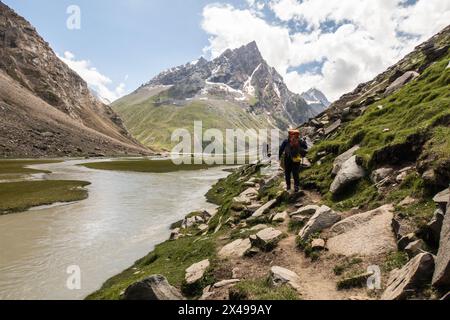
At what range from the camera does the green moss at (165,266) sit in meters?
15.8

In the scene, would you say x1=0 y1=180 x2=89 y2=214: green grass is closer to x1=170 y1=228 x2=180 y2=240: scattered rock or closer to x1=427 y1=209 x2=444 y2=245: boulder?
x1=170 y1=228 x2=180 y2=240: scattered rock

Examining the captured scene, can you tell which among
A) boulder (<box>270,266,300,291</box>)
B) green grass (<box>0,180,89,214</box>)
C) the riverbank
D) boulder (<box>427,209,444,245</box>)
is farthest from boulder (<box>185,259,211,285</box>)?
green grass (<box>0,180,89,214</box>)

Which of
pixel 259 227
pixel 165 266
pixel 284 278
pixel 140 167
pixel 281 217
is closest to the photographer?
pixel 284 278

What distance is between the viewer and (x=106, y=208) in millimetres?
42438

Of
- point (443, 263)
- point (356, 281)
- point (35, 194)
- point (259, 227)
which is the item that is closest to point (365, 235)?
point (356, 281)

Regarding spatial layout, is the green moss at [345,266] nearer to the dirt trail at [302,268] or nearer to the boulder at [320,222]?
the dirt trail at [302,268]

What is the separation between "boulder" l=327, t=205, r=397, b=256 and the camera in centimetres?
1250

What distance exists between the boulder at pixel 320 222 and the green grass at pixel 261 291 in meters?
4.24

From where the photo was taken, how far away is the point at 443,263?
866 cm

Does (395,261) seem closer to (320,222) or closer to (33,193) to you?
(320,222)

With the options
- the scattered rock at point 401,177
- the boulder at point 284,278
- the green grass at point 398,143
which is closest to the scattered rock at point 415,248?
the green grass at point 398,143

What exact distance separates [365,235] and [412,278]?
4.47m
